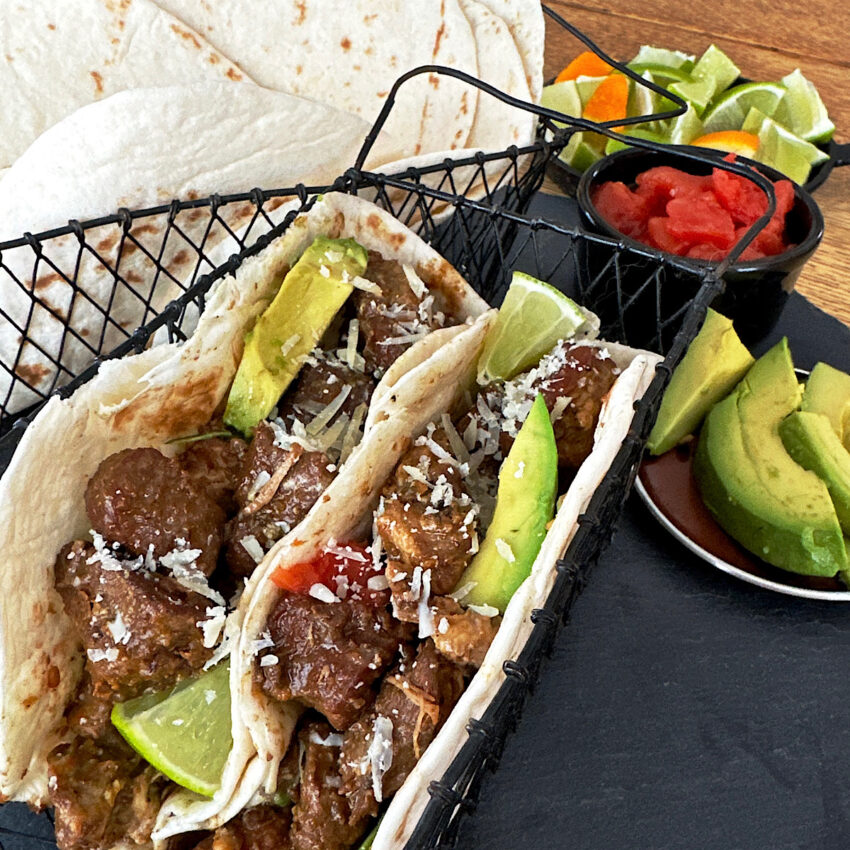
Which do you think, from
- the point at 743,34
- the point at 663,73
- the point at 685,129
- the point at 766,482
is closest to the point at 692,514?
the point at 766,482

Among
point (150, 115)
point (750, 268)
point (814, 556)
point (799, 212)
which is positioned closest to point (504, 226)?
point (750, 268)

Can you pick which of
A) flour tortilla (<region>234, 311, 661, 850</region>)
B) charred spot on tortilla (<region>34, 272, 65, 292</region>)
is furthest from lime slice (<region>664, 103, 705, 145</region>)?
charred spot on tortilla (<region>34, 272, 65, 292</region>)

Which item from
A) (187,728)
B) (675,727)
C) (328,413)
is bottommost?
(675,727)

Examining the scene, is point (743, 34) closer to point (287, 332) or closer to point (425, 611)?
point (287, 332)

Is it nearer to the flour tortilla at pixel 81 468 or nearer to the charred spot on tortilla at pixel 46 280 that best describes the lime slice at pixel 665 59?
the flour tortilla at pixel 81 468

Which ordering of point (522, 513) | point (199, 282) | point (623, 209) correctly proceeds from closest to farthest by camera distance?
point (522, 513), point (199, 282), point (623, 209)

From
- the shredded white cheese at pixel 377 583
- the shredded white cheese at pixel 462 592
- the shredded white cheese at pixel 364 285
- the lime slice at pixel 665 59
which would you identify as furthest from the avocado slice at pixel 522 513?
the lime slice at pixel 665 59
